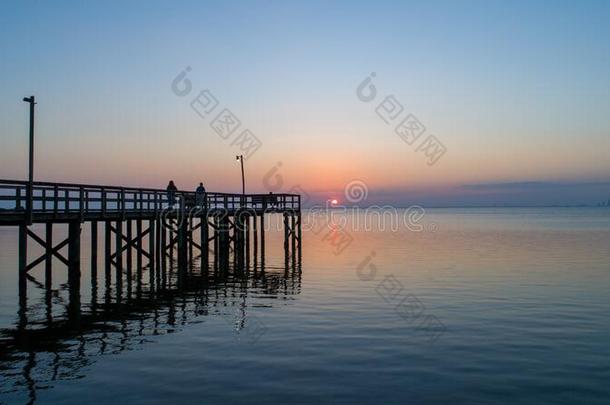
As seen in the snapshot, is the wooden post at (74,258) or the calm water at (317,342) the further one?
the wooden post at (74,258)

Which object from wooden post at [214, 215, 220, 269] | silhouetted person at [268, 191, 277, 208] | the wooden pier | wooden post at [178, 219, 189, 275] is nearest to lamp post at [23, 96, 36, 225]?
the wooden pier

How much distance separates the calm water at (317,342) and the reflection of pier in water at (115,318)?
6 centimetres

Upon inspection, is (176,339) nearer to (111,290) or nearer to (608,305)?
(111,290)

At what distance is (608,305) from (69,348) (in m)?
16.1

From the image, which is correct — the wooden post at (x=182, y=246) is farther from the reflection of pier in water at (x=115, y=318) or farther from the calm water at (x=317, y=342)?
the calm water at (x=317, y=342)

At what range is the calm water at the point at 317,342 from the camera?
34.5 ft

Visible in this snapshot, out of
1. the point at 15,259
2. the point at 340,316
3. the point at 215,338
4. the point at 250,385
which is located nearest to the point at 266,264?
the point at 15,259

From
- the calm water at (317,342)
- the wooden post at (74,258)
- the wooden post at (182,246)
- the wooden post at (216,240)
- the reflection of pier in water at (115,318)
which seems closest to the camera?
the calm water at (317,342)

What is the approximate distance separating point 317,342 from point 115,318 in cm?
651

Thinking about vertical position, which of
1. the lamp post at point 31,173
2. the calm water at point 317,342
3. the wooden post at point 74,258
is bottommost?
the calm water at point 317,342

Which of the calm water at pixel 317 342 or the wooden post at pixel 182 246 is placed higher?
the wooden post at pixel 182 246

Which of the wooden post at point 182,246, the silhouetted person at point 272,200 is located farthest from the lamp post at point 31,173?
the silhouetted person at point 272,200

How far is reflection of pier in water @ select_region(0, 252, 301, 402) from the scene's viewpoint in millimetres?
12070

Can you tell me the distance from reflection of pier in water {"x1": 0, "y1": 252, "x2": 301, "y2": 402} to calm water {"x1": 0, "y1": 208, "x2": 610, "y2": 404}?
0.06m
